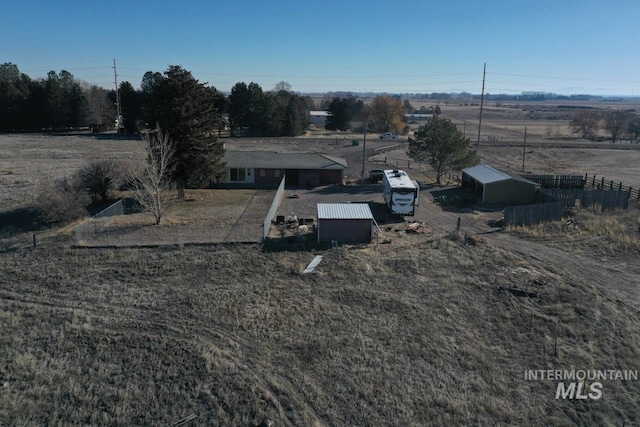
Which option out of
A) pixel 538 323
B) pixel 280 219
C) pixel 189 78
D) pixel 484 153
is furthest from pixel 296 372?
pixel 484 153

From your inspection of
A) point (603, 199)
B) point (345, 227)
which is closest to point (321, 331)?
point (345, 227)

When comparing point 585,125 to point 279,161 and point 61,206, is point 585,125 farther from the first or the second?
point 61,206

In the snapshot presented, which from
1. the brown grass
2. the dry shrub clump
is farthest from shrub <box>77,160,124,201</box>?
the dry shrub clump

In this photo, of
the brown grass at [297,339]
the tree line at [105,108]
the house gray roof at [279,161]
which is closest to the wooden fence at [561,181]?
the house gray roof at [279,161]

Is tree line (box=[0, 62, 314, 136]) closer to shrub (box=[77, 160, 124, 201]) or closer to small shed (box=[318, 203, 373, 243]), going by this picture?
shrub (box=[77, 160, 124, 201])

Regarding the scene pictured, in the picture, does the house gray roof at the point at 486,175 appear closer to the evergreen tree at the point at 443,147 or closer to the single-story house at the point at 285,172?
the evergreen tree at the point at 443,147

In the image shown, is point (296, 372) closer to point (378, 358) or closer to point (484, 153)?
point (378, 358)
